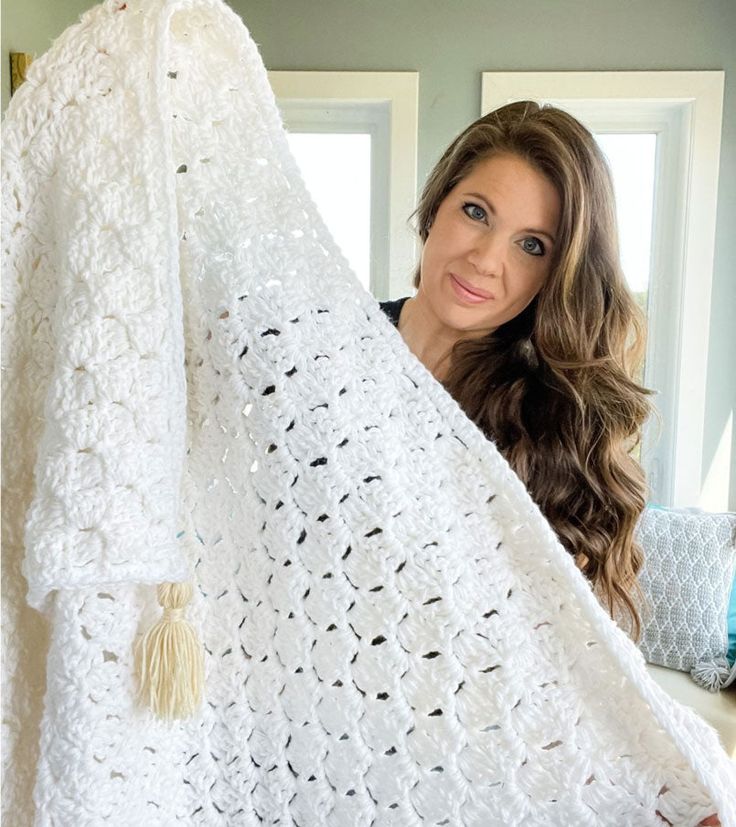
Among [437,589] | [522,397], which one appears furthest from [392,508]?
[522,397]

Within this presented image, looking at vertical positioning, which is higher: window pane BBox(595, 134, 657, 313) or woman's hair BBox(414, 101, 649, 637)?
window pane BBox(595, 134, 657, 313)

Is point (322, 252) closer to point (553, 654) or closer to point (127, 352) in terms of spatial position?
point (127, 352)

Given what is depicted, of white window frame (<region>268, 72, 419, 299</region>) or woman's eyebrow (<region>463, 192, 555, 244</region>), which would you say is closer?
woman's eyebrow (<region>463, 192, 555, 244</region>)

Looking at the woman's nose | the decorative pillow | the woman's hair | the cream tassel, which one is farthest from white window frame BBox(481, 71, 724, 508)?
the cream tassel

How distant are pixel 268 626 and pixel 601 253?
71cm

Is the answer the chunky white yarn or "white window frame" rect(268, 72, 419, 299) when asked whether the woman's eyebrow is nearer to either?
the chunky white yarn

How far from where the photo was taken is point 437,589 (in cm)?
72

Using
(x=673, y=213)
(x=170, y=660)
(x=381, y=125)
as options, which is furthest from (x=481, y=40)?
(x=170, y=660)

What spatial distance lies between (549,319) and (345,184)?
5.12ft

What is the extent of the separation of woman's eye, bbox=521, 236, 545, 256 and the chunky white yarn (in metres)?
Answer: 0.42

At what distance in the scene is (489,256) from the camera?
40.4 inches

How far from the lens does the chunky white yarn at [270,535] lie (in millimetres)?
650

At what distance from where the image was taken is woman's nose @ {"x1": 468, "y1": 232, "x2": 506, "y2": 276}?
1.03 metres

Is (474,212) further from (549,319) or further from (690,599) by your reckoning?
(690,599)
